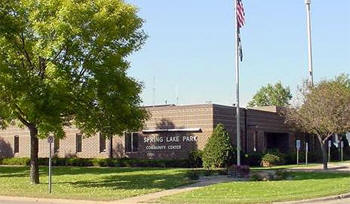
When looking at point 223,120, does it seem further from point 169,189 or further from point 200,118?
point 169,189

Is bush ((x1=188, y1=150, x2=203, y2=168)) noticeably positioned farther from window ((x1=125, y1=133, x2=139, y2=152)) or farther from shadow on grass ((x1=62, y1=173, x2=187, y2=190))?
shadow on grass ((x1=62, y1=173, x2=187, y2=190))

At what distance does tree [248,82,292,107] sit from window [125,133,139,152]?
2508 inches

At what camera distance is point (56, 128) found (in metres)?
24.9

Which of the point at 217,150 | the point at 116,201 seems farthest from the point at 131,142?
the point at 116,201

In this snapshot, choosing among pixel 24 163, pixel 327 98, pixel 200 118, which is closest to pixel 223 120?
pixel 200 118

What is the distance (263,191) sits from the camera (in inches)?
897

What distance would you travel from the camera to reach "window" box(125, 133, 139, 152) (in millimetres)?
46844

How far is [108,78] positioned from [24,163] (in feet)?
81.9

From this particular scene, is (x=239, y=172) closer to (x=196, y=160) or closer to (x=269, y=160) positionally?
(x=196, y=160)

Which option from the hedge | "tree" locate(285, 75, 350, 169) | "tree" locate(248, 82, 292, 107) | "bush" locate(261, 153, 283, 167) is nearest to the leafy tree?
the hedge

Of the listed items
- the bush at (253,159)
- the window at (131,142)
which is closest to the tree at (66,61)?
the bush at (253,159)

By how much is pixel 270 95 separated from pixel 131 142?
2604 inches

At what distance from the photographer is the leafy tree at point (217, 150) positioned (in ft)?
127

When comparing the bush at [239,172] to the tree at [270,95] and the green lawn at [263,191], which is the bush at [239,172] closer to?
the green lawn at [263,191]
